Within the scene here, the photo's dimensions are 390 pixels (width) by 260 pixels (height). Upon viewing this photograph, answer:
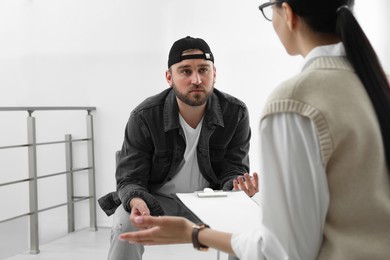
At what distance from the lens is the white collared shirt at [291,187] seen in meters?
0.93

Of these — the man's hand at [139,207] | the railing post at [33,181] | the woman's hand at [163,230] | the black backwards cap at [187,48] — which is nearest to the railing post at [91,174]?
the railing post at [33,181]

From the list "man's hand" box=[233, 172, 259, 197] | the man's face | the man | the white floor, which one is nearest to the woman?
"man's hand" box=[233, 172, 259, 197]

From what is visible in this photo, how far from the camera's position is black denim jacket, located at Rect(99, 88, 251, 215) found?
8.32ft

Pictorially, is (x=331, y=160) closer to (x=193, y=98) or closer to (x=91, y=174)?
(x=193, y=98)

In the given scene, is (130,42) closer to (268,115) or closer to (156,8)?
(156,8)

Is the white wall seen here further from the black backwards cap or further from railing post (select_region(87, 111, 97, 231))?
the black backwards cap

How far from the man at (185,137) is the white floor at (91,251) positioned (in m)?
1.11

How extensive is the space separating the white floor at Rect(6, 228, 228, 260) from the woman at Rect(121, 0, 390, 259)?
2674 millimetres

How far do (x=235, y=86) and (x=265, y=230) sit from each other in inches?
130

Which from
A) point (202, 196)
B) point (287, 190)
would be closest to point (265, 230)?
point (287, 190)

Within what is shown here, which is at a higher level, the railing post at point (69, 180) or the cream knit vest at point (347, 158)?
the cream knit vest at point (347, 158)

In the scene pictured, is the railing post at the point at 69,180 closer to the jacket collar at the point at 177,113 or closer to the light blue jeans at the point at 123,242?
the jacket collar at the point at 177,113

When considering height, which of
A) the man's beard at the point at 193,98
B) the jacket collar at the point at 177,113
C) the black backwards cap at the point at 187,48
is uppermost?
the black backwards cap at the point at 187,48

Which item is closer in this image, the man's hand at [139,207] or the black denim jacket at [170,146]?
the man's hand at [139,207]
